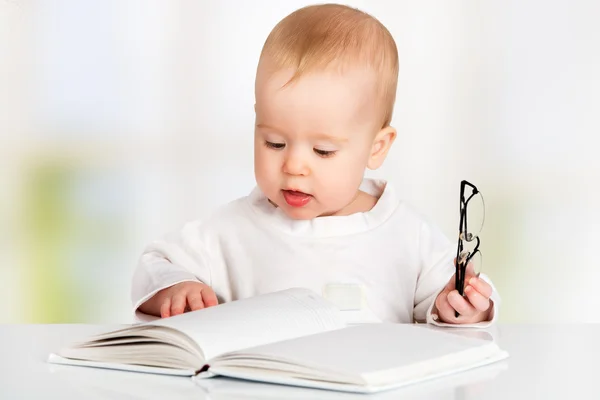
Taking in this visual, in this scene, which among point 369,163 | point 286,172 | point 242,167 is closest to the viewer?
point 286,172

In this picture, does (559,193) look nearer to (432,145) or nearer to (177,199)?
(432,145)

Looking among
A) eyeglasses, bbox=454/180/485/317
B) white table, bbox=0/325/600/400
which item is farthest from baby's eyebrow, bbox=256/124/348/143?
white table, bbox=0/325/600/400

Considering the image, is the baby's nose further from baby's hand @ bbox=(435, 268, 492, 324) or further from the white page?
the white page

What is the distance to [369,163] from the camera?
1.74 m

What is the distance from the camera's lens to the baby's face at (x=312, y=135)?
1595 millimetres

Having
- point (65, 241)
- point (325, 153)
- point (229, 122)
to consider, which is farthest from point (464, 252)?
point (65, 241)

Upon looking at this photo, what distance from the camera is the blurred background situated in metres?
3.69

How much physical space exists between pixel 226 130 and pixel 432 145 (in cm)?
76

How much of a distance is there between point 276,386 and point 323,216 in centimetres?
78

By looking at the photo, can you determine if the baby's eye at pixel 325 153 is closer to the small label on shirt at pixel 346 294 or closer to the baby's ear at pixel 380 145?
the baby's ear at pixel 380 145

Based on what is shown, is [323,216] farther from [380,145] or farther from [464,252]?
[464,252]

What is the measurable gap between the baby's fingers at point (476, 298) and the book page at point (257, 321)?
0.28 m

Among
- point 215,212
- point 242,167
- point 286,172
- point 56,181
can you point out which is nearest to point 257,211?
point 215,212

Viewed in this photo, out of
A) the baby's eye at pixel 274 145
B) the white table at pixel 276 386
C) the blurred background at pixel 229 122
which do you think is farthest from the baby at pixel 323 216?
the blurred background at pixel 229 122
